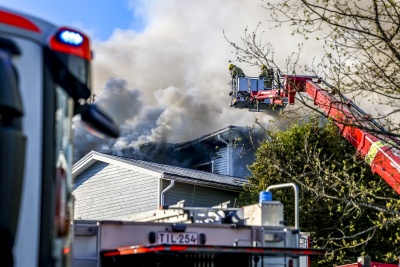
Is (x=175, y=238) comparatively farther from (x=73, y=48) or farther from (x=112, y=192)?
(x=112, y=192)

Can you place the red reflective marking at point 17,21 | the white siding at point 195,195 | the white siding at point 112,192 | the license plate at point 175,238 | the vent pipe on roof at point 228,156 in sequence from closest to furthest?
the red reflective marking at point 17,21 < the license plate at point 175,238 < the white siding at point 195,195 < the white siding at point 112,192 < the vent pipe on roof at point 228,156

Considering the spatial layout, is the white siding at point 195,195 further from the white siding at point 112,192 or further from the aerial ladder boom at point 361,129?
the aerial ladder boom at point 361,129

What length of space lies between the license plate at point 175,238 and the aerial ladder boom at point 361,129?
3.17m

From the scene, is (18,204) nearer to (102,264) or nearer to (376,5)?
(102,264)

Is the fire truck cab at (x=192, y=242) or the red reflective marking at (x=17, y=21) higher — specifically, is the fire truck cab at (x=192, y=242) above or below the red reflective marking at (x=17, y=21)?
below

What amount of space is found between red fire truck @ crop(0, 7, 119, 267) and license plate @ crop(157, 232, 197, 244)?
4.23 meters

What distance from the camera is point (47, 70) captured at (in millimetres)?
4473

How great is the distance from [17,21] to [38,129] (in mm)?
627

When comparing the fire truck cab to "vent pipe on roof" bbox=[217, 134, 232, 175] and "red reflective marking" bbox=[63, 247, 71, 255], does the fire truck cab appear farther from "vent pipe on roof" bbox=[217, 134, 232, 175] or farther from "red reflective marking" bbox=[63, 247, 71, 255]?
"vent pipe on roof" bbox=[217, 134, 232, 175]

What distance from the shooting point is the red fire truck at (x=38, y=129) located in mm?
4000

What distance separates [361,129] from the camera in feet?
36.5

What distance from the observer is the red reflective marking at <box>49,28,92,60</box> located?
14.8ft

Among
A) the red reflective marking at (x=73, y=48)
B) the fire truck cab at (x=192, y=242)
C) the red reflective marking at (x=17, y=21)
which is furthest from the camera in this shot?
the fire truck cab at (x=192, y=242)

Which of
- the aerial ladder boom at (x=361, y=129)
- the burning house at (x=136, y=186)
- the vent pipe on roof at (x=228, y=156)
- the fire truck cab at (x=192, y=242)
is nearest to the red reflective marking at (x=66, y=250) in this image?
the fire truck cab at (x=192, y=242)
